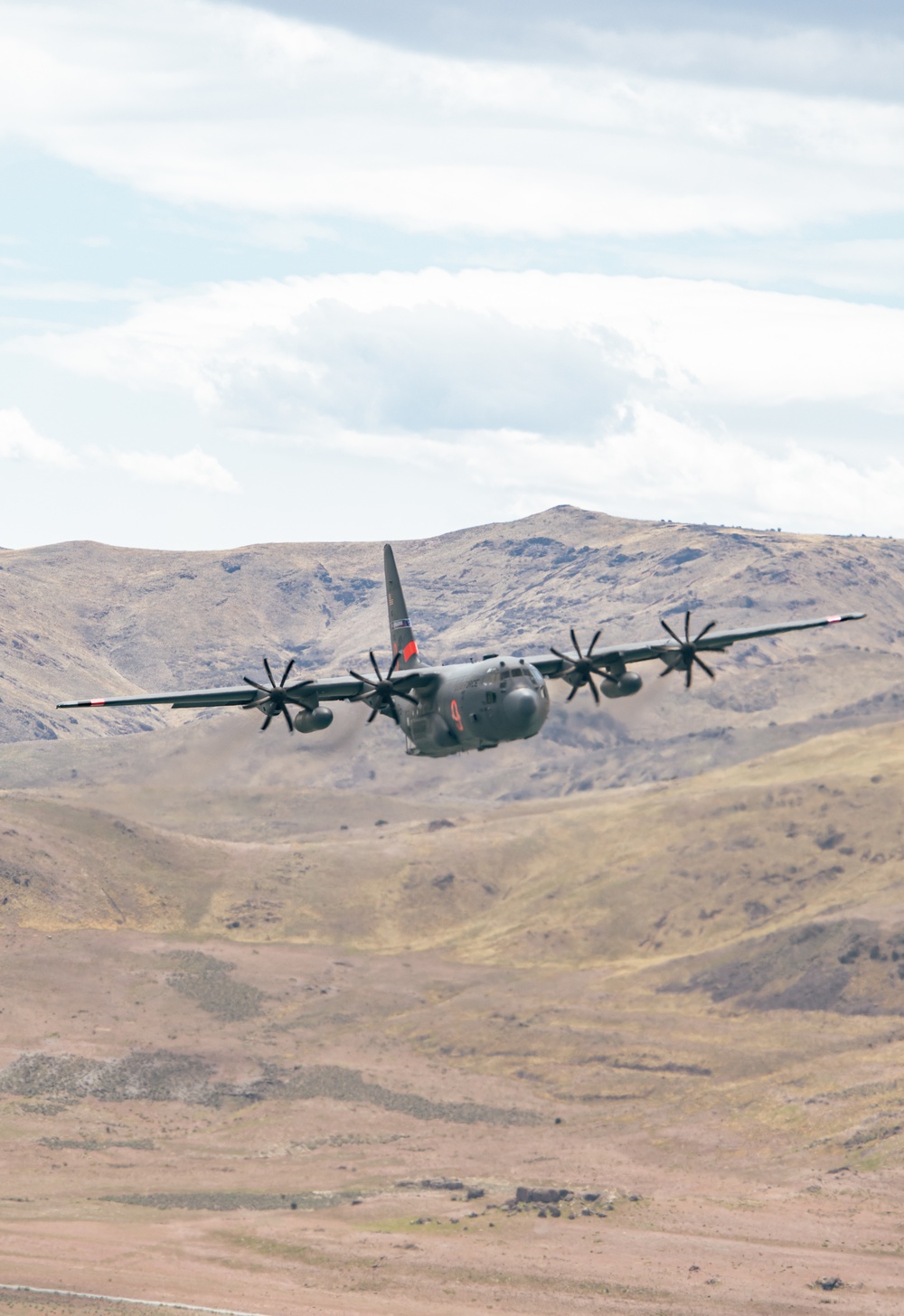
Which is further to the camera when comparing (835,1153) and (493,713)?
(835,1153)

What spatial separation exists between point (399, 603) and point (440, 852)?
365 ft

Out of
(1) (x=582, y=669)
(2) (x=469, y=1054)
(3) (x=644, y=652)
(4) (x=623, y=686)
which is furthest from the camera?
(2) (x=469, y=1054)

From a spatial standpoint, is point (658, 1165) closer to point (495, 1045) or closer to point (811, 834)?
point (495, 1045)

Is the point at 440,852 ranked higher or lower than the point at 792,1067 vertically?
higher

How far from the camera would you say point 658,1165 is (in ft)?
351

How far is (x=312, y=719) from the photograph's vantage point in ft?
205

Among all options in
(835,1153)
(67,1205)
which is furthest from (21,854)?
(835,1153)

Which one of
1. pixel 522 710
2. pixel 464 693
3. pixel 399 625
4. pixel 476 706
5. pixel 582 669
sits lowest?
pixel 522 710

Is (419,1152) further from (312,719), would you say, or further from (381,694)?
(312,719)

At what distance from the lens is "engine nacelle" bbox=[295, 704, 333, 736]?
62312 mm

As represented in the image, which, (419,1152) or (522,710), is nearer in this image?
(522,710)

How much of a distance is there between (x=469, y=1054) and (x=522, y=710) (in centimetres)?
7918

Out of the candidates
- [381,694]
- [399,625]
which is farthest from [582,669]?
[399,625]

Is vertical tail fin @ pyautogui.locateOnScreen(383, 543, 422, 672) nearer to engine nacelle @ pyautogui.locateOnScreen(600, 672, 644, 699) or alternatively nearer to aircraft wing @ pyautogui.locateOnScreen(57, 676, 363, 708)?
aircraft wing @ pyautogui.locateOnScreen(57, 676, 363, 708)
